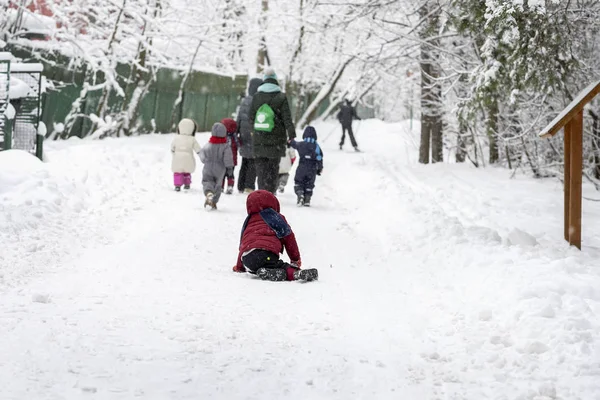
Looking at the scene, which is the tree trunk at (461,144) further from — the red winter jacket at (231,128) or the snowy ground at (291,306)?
the snowy ground at (291,306)

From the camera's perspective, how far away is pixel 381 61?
14.5 m

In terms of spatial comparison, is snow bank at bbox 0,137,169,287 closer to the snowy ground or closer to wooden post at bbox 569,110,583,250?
the snowy ground

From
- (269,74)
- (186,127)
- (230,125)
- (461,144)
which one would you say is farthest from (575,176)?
(461,144)

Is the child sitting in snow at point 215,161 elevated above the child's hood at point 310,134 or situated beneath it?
situated beneath

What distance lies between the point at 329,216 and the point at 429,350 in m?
6.88

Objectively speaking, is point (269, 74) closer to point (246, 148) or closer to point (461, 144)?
point (246, 148)

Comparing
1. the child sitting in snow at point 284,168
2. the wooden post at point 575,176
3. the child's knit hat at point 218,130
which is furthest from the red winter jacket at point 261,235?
the child sitting in snow at point 284,168

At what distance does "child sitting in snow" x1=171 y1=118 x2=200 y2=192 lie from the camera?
45.7ft

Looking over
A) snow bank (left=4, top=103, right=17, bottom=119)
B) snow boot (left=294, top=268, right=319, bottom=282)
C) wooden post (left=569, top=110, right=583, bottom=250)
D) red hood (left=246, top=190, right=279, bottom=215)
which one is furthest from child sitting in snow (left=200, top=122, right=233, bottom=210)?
wooden post (left=569, top=110, right=583, bottom=250)

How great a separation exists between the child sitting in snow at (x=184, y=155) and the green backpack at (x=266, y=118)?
2.79 meters

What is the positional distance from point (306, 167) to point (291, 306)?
7.02 metres

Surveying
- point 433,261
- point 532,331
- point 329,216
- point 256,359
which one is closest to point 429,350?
point 532,331

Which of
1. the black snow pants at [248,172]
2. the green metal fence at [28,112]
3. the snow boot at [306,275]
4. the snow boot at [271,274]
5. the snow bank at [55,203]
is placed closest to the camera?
the snow boot at [306,275]

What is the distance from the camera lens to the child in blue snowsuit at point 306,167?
1296 centimetres
